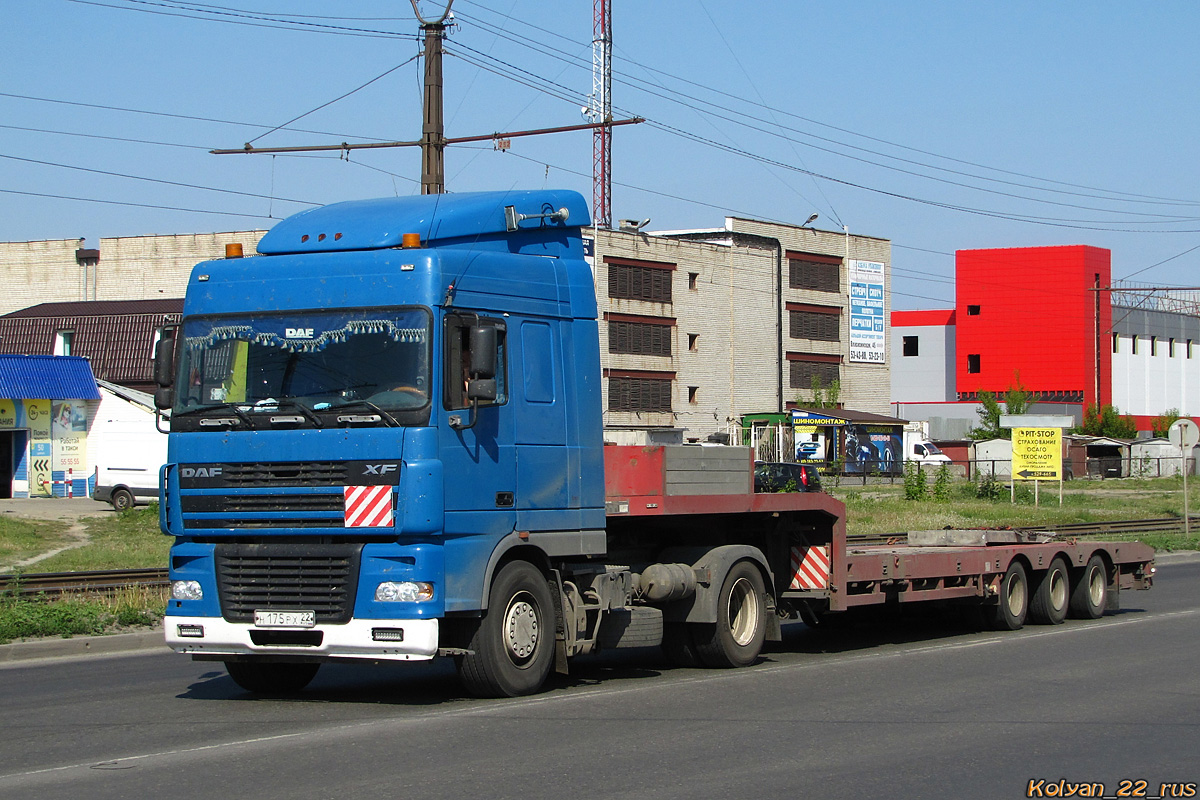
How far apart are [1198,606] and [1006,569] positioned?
4584 mm

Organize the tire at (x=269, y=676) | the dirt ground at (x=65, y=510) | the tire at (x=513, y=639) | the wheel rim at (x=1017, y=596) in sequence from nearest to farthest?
the tire at (x=513, y=639)
the tire at (x=269, y=676)
the wheel rim at (x=1017, y=596)
the dirt ground at (x=65, y=510)

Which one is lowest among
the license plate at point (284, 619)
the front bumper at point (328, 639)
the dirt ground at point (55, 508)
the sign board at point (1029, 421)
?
Answer: the dirt ground at point (55, 508)

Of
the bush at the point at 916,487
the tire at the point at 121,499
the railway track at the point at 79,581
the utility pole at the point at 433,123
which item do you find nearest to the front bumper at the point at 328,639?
the railway track at the point at 79,581

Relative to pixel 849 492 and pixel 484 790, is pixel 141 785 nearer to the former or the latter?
pixel 484 790

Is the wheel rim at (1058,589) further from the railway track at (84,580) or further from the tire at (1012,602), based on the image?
the railway track at (84,580)

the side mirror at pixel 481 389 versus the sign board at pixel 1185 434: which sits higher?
the sign board at pixel 1185 434

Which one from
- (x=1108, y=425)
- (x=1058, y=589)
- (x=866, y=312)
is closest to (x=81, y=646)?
(x=1058, y=589)

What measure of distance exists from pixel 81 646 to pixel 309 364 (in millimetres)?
6584

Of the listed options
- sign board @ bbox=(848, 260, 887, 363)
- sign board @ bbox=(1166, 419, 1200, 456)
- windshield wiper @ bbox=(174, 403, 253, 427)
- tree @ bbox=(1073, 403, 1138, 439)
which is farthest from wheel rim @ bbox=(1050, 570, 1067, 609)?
tree @ bbox=(1073, 403, 1138, 439)

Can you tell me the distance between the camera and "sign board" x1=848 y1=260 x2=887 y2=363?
8269 cm

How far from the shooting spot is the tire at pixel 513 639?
1012 cm

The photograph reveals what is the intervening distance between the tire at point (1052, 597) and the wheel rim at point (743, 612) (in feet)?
16.5

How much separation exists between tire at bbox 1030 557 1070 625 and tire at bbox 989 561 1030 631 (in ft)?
1.09

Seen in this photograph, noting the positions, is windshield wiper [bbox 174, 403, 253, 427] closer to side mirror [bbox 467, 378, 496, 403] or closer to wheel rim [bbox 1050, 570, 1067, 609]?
side mirror [bbox 467, 378, 496, 403]
